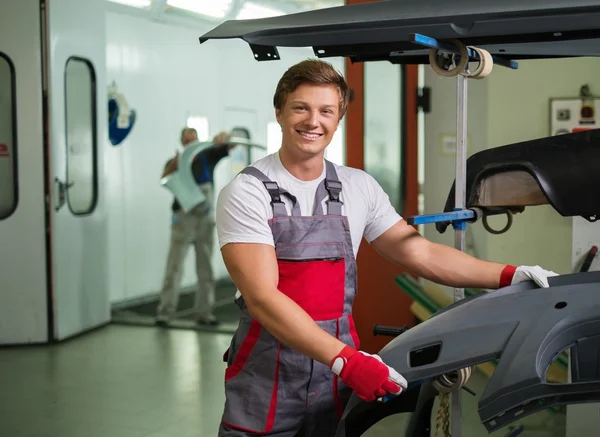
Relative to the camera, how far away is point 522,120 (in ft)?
15.8

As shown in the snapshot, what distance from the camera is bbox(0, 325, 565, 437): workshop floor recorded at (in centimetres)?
428

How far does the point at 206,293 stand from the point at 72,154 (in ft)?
5.04

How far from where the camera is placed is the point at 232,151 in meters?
6.84

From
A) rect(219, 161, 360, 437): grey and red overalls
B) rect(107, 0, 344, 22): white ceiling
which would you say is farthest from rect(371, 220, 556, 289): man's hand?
rect(107, 0, 344, 22): white ceiling

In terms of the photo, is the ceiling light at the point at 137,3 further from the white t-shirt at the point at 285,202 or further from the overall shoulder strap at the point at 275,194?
the overall shoulder strap at the point at 275,194

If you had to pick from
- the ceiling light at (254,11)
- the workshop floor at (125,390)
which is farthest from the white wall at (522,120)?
the ceiling light at (254,11)

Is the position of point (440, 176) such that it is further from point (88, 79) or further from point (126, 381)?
point (88, 79)

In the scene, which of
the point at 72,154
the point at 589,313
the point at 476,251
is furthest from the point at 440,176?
the point at 589,313

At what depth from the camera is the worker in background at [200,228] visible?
21.8 feet

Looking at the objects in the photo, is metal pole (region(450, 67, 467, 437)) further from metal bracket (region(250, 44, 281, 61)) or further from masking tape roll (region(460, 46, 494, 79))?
metal bracket (region(250, 44, 281, 61))

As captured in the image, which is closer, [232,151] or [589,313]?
[589,313]

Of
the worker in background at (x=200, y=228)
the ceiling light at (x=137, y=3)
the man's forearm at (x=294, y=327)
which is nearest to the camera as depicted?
the man's forearm at (x=294, y=327)

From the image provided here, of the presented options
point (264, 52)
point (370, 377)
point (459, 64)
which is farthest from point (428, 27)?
point (370, 377)

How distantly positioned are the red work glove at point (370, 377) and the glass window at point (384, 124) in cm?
332
